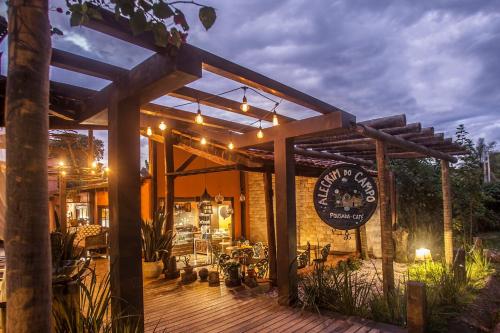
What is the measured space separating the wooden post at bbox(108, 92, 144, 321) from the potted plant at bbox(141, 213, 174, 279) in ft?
12.8

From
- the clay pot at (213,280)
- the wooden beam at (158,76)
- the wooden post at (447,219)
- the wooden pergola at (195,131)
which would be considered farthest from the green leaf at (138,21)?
the wooden post at (447,219)

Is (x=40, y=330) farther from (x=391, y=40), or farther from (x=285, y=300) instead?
(x=391, y=40)

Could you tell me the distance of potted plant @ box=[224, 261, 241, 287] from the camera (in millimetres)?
6355

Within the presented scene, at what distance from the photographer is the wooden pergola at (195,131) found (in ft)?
9.66

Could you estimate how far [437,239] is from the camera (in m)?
9.97

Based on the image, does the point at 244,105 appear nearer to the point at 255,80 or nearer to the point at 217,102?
the point at 217,102

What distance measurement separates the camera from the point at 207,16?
1.85 metres

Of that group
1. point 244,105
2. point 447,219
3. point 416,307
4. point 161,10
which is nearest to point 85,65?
point 161,10

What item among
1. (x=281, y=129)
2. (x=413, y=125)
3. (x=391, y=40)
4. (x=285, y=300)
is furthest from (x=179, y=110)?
(x=391, y=40)

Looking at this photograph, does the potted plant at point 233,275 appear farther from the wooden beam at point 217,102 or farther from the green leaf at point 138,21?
the green leaf at point 138,21

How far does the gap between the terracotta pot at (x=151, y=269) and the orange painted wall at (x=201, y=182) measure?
4.36 metres

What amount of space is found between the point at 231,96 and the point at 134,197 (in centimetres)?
216

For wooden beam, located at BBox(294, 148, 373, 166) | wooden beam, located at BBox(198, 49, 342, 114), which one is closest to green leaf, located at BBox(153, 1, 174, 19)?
wooden beam, located at BBox(198, 49, 342, 114)

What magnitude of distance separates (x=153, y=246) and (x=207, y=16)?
6.04 m
